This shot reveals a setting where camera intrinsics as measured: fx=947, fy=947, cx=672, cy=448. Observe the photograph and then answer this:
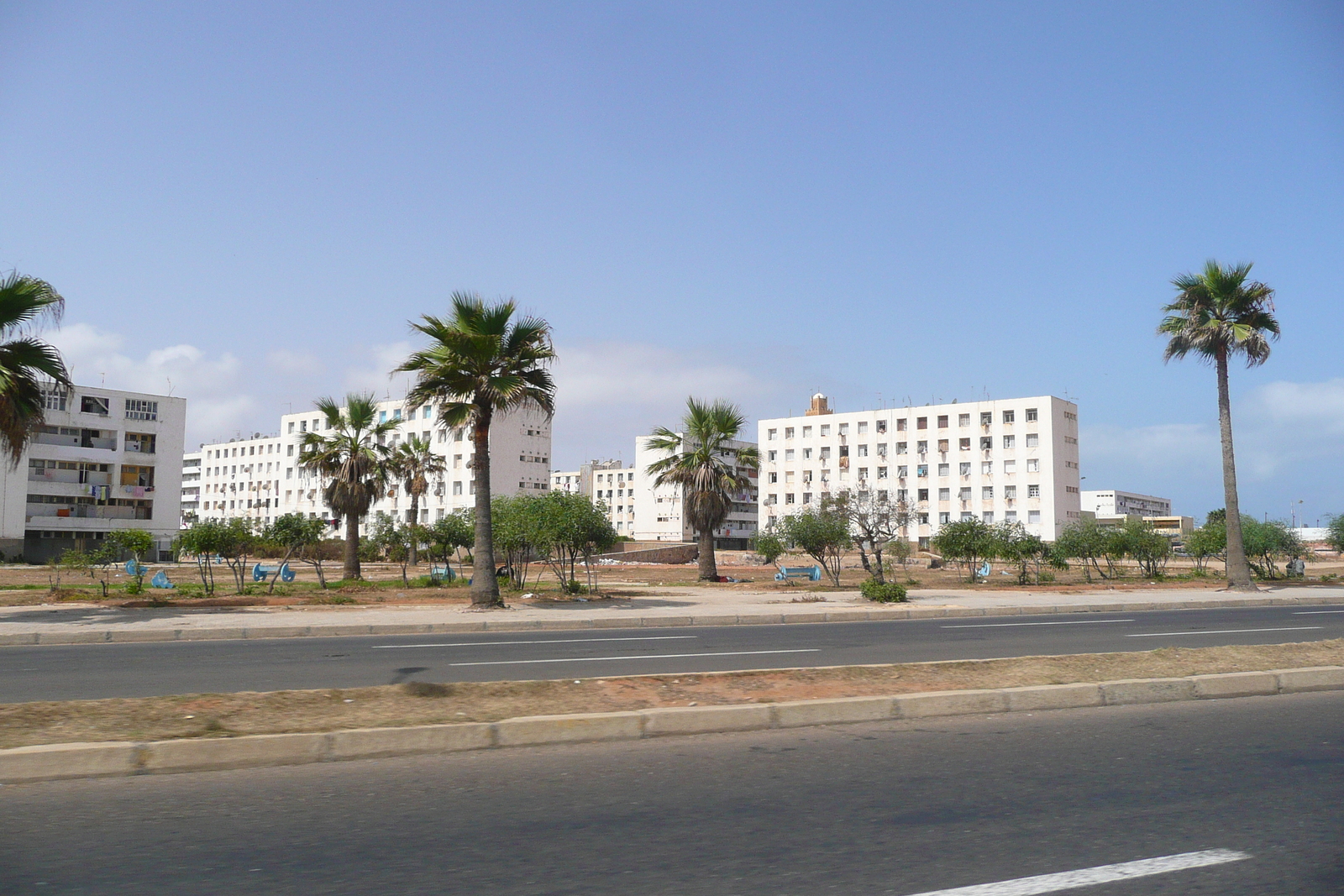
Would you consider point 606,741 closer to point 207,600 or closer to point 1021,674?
point 1021,674

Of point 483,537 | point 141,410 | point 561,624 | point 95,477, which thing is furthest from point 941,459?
point 561,624

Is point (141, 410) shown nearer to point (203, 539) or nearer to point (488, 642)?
point (203, 539)

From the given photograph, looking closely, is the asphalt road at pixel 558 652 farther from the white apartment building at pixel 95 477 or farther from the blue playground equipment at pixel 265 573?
the white apartment building at pixel 95 477

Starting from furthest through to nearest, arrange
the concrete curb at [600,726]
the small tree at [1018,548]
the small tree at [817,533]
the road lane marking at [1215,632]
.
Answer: the small tree at [1018,548], the small tree at [817,533], the road lane marking at [1215,632], the concrete curb at [600,726]

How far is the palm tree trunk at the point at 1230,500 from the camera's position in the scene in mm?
31453

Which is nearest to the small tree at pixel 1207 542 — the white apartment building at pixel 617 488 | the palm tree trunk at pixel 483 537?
the palm tree trunk at pixel 483 537

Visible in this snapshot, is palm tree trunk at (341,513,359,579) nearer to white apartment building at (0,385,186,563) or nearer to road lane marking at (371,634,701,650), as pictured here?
road lane marking at (371,634,701,650)

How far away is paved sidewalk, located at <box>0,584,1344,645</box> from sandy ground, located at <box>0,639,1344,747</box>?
9.11m

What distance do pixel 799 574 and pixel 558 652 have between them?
27.8 metres

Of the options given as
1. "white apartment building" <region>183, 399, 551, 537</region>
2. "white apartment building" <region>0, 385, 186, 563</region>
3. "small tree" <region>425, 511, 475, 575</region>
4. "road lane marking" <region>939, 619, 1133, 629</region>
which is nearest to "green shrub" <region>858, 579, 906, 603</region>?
"road lane marking" <region>939, 619, 1133, 629</region>

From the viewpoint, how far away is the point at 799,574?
3997cm

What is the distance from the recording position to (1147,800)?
559 centimetres

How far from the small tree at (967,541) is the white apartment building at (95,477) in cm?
5231

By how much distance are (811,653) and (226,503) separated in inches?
5215
